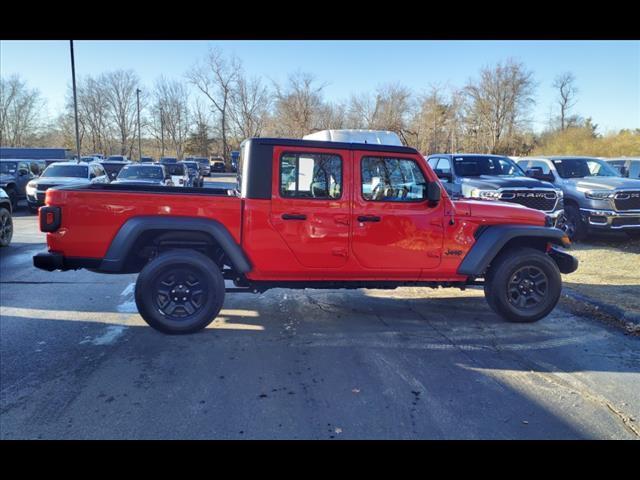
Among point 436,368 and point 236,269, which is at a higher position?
point 236,269

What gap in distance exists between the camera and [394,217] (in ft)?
16.3

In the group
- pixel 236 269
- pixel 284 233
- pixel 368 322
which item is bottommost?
pixel 368 322

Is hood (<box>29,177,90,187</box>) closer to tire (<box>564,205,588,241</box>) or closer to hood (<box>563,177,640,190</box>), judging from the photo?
tire (<box>564,205,588,241</box>)

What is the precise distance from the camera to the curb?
5.19m

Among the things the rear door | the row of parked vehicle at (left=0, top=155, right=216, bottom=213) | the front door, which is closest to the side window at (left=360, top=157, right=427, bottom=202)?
the front door

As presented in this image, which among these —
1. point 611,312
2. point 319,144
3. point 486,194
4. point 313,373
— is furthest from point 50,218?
point 486,194

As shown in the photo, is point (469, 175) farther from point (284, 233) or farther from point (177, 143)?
point (177, 143)

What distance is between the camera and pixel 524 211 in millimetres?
5344

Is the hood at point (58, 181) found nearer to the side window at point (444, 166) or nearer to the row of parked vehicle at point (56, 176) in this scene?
the row of parked vehicle at point (56, 176)

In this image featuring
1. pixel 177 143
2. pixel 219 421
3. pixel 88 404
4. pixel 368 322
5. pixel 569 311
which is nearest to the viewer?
pixel 219 421

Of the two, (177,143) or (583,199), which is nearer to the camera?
(583,199)

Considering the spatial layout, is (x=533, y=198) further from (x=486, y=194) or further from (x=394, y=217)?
(x=394, y=217)
